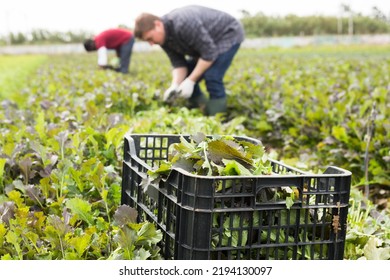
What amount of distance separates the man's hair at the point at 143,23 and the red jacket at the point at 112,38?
672cm

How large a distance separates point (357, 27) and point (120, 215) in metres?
58.0

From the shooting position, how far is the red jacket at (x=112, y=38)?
1219 cm

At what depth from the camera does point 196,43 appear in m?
5.97

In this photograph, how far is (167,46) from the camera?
6305 millimetres

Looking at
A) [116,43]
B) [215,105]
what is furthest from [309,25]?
[215,105]

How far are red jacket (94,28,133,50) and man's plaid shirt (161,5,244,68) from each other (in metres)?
5.89

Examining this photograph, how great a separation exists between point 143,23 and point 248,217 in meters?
4.08

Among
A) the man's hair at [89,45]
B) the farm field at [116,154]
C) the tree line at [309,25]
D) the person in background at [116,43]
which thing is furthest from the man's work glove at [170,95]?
the tree line at [309,25]

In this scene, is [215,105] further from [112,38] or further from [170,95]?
[112,38]

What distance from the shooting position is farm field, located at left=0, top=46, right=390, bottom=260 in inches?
78.5

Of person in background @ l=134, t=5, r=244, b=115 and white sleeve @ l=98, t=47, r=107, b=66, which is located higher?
person in background @ l=134, t=5, r=244, b=115

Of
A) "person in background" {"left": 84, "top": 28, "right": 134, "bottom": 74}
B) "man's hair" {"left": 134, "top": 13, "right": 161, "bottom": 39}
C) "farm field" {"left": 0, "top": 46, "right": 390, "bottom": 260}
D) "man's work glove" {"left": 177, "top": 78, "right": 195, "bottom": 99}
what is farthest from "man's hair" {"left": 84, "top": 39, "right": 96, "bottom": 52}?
"man's hair" {"left": 134, "top": 13, "right": 161, "bottom": 39}

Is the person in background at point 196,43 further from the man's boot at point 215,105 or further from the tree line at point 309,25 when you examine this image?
the tree line at point 309,25

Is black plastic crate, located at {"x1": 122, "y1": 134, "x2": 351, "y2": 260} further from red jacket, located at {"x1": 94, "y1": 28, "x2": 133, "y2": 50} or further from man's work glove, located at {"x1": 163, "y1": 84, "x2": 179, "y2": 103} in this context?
red jacket, located at {"x1": 94, "y1": 28, "x2": 133, "y2": 50}
